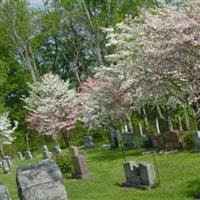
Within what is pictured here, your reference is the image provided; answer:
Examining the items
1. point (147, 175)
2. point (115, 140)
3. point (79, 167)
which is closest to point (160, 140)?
point (79, 167)

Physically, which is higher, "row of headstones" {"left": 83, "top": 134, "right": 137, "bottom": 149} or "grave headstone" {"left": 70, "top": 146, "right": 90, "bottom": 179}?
"row of headstones" {"left": 83, "top": 134, "right": 137, "bottom": 149}

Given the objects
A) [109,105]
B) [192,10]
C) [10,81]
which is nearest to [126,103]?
[109,105]

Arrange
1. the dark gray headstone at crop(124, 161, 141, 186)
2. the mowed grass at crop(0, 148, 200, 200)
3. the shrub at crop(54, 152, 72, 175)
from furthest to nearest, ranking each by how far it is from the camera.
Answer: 1. the shrub at crop(54, 152, 72, 175)
2. the dark gray headstone at crop(124, 161, 141, 186)
3. the mowed grass at crop(0, 148, 200, 200)

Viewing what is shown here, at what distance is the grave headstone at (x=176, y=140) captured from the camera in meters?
25.9

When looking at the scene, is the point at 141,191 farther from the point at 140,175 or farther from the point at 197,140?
the point at 197,140

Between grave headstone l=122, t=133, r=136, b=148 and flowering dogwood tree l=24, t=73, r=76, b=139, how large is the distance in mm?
11240

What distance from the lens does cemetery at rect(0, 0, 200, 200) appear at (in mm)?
18438

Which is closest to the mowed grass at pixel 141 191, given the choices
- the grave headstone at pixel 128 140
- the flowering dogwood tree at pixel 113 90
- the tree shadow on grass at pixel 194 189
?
the tree shadow on grass at pixel 194 189

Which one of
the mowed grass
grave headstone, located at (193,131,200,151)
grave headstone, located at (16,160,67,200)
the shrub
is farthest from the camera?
the shrub

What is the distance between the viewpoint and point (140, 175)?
18688 mm

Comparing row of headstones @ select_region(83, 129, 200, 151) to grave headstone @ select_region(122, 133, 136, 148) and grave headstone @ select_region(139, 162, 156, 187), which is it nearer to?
grave headstone @ select_region(122, 133, 136, 148)

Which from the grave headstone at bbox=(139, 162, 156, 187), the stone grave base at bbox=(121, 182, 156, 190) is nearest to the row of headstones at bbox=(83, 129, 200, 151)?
the stone grave base at bbox=(121, 182, 156, 190)

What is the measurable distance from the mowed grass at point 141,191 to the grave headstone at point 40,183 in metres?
3.43

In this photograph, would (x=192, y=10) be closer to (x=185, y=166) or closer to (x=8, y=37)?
(x=185, y=166)
